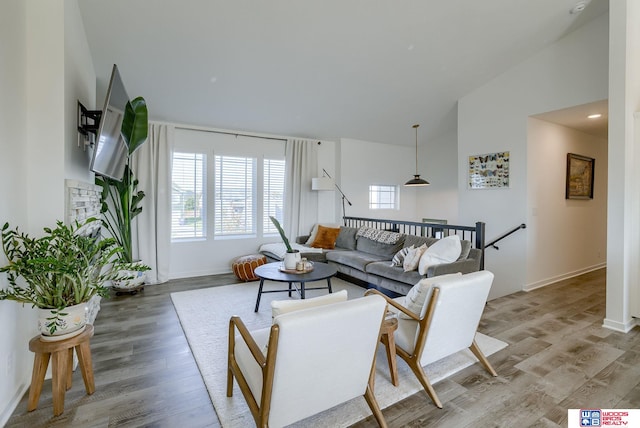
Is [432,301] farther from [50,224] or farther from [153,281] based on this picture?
[153,281]

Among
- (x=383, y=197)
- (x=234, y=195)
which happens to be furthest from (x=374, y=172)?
(x=234, y=195)

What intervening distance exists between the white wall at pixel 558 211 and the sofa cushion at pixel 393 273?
6.83ft

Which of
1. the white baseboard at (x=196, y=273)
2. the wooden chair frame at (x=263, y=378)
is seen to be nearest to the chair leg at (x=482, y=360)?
the wooden chair frame at (x=263, y=378)

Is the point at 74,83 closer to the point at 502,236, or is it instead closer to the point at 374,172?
the point at 374,172

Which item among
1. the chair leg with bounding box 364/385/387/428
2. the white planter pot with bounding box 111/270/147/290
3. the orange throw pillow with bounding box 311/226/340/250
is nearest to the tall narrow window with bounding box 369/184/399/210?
the orange throw pillow with bounding box 311/226/340/250

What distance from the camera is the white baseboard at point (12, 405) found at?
175 cm

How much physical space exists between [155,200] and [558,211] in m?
6.18

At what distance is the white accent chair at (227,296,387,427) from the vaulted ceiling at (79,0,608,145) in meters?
3.09

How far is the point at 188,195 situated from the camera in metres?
5.12

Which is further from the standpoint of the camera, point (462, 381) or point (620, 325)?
point (620, 325)

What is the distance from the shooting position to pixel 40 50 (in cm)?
217

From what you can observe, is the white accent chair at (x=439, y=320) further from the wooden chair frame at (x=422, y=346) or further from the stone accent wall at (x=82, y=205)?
the stone accent wall at (x=82, y=205)

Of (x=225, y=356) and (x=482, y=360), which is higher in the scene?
(x=482, y=360)

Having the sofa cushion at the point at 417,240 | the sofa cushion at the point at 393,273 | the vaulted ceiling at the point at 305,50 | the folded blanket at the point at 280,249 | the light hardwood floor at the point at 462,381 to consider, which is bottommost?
the light hardwood floor at the point at 462,381
